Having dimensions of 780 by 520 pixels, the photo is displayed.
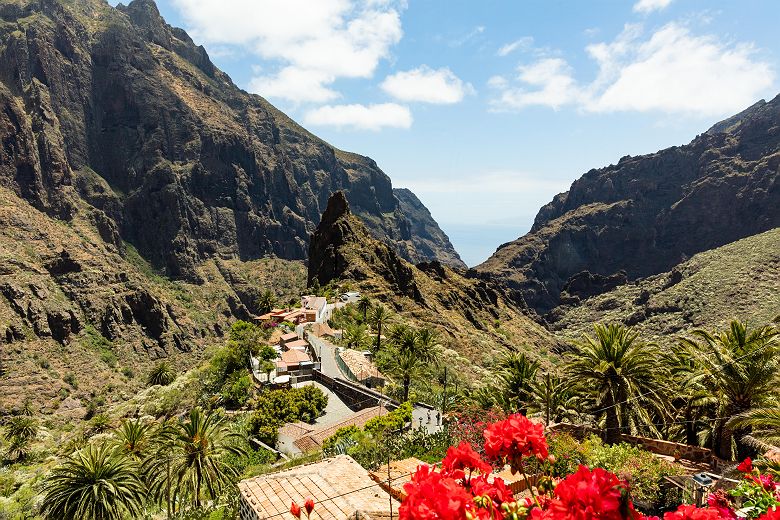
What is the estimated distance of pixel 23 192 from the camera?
148750 millimetres

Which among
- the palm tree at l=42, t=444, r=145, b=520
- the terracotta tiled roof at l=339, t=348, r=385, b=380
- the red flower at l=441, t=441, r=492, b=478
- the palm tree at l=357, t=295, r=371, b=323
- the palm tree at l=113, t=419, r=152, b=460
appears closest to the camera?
the red flower at l=441, t=441, r=492, b=478

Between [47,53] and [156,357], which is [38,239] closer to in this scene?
[156,357]

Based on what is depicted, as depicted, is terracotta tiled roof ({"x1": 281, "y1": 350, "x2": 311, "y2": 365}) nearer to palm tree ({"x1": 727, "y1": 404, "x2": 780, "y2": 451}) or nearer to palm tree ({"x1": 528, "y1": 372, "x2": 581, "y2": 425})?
palm tree ({"x1": 528, "y1": 372, "x2": 581, "y2": 425})

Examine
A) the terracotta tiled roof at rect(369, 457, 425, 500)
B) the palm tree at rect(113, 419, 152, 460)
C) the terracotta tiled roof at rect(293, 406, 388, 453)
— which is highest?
the palm tree at rect(113, 419, 152, 460)

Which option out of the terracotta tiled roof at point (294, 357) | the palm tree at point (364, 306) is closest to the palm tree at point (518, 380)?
the terracotta tiled roof at point (294, 357)

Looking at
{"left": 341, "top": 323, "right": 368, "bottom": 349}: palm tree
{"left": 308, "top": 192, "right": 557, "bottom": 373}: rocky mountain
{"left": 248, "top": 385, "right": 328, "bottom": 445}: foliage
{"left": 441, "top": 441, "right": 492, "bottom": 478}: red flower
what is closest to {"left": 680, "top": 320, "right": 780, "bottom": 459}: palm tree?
{"left": 441, "top": 441, "right": 492, "bottom": 478}: red flower

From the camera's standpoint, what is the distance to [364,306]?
249ft

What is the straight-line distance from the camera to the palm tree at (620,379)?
21.5 m

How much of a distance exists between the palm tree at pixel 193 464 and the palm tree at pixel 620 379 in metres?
17.6

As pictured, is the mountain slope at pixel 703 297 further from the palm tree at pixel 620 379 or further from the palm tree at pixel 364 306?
the palm tree at pixel 620 379

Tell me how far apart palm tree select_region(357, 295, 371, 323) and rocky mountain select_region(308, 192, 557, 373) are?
22.3ft

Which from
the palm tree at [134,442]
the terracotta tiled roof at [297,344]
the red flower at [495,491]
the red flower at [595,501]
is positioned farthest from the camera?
the terracotta tiled roof at [297,344]

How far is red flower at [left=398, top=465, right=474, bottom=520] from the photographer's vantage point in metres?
3.98

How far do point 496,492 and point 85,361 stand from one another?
136 m
